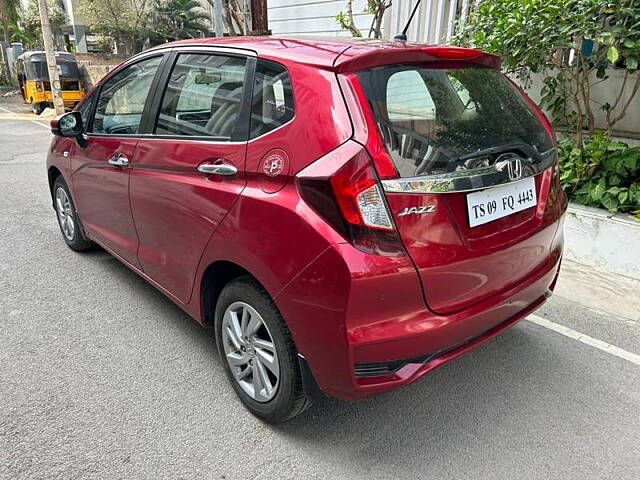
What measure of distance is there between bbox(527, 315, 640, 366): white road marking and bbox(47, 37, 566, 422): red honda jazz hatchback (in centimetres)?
86

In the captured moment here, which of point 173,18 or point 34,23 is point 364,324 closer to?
point 173,18

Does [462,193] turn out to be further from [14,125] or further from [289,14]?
[14,125]

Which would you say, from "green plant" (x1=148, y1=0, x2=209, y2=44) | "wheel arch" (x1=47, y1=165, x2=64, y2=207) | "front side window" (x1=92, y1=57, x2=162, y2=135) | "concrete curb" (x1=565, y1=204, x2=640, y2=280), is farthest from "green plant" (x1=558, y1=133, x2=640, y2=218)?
"green plant" (x1=148, y1=0, x2=209, y2=44)

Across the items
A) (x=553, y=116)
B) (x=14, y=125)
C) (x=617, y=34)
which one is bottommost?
(x=14, y=125)

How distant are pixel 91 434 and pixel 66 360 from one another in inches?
28.6

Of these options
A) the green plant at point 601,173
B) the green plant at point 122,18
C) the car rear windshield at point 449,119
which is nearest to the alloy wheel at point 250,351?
the car rear windshield at point 449,119

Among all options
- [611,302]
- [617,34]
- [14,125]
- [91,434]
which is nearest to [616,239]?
[611,302]

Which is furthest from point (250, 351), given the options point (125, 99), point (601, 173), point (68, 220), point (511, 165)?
point (601, 173)

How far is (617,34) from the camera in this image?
13.3 feet

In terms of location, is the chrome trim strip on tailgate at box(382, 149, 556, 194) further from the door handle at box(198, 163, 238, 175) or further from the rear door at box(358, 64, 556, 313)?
the door handle at box(198, 163, 238, 175)

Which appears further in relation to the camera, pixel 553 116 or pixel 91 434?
pixel 553 116

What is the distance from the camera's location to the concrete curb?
404cm

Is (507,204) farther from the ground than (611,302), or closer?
farther from the ground

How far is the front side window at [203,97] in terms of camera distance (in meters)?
2.38
